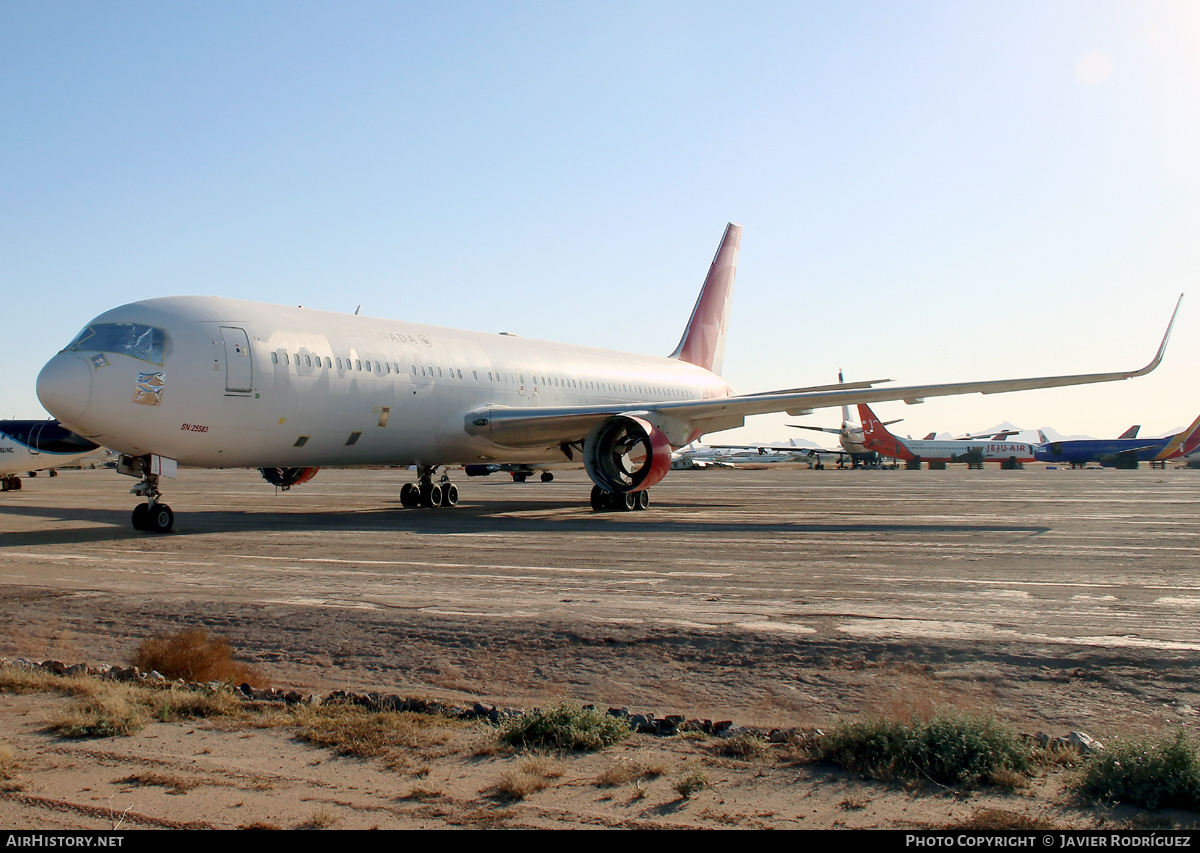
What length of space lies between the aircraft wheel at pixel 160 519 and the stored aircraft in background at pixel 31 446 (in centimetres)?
2245

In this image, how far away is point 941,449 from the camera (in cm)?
7431

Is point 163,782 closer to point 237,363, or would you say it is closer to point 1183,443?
point 237,363

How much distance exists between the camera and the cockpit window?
1426 centimetres

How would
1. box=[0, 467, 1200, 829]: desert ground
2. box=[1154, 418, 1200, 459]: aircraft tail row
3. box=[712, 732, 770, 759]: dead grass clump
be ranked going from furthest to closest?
box=[1154, 418, 1200, 459]: aircraft tail row
box=[712, 732, 770, 759]: dead grass clump
box=[0, 467, 1200, 829]: desert ground

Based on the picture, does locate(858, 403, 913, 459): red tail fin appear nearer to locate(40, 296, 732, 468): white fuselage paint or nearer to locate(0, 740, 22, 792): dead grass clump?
locate(40, 296, 732, 468): white fuselage paint

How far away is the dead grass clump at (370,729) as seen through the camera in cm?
410

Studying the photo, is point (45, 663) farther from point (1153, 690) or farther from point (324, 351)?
point (324, 351)

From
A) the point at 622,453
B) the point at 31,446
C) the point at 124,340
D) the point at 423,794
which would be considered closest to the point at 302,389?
the point at 124,340

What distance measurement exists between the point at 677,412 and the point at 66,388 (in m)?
12.1

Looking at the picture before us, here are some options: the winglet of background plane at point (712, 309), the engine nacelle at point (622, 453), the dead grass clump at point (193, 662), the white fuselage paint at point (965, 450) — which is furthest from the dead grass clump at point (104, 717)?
the white fuselage paint at point (965, 450)

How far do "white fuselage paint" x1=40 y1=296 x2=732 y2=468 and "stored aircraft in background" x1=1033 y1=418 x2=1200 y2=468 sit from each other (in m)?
64.8

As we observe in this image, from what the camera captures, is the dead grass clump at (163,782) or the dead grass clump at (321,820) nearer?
the dead grass clump at (321,820)

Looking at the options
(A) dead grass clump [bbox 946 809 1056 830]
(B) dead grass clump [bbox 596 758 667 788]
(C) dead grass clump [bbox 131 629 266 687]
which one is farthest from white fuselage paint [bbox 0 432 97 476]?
(A) dead grass clump [bbox 946 809 1056 830]

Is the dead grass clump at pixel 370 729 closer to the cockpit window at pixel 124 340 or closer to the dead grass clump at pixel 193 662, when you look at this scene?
the dead grass clump at pixel 193 662
